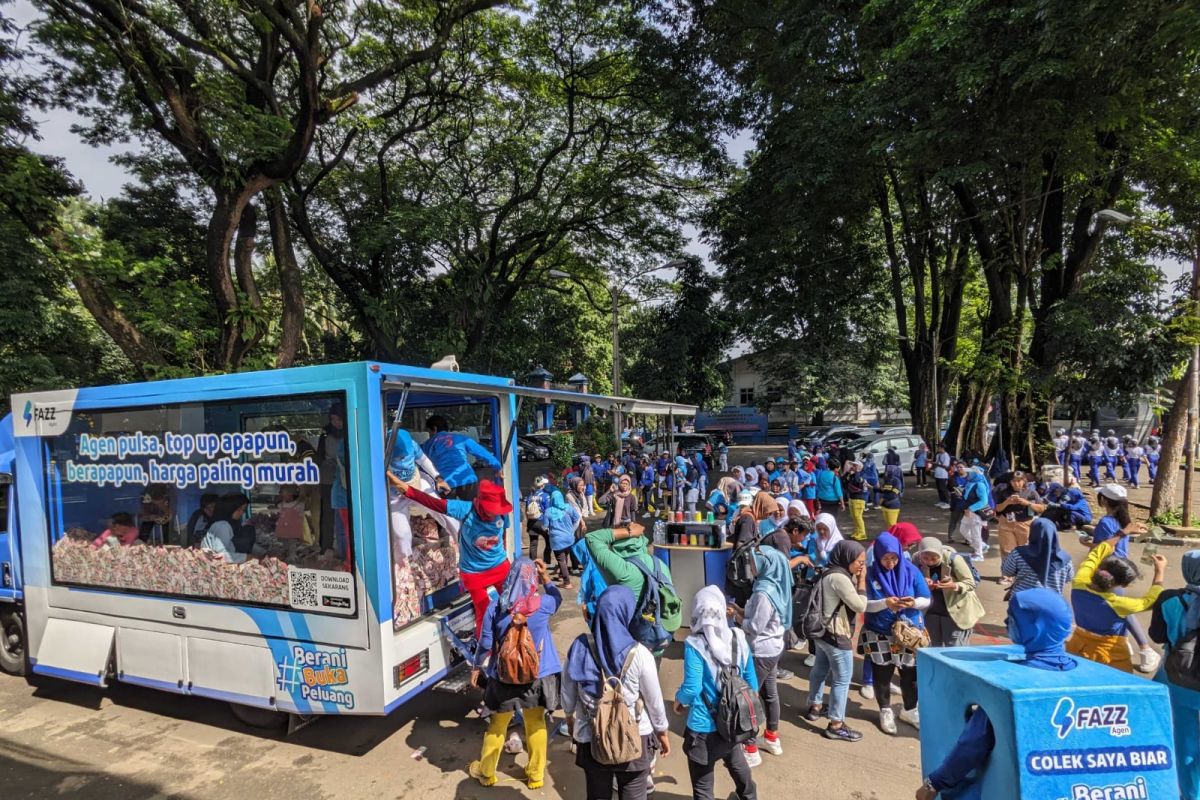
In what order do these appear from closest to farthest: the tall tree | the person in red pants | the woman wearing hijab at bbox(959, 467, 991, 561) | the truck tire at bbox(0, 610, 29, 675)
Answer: the person in red pants → the truck tire at bbox(0, 610, 29, 675) → the woman wearing hijab at bbox(959, 467, 991, 561) → the tall tree

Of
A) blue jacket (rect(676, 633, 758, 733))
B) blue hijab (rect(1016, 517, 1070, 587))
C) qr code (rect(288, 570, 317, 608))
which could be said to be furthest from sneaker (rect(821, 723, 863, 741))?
qr code (rect(288, 570, 317, 608))

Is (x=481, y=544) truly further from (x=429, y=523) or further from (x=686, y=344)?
(x=686, y=344)

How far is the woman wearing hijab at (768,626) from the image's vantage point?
427 cm

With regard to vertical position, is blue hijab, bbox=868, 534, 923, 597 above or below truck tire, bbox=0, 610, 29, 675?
above

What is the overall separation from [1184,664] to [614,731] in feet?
10.2

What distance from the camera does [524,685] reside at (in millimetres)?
3801

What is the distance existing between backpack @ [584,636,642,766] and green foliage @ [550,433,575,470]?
17.9 m

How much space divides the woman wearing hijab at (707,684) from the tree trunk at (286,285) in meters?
12.1

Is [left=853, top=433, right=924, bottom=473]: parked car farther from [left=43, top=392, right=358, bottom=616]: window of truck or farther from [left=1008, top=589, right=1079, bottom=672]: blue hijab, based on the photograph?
[left=43, top=392, right=358, bottom=616]: window of truck

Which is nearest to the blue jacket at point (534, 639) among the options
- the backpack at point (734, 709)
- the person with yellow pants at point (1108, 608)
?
the backpack at point (734, 709)

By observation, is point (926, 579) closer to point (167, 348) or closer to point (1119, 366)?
point (1119, 366)

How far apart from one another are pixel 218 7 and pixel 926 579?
15255mm

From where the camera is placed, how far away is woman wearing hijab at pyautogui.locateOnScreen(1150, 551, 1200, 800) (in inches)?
123

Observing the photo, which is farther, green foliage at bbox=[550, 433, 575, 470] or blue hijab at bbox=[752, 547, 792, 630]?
green foliage at bbox=[550, 433, 575, 470]
